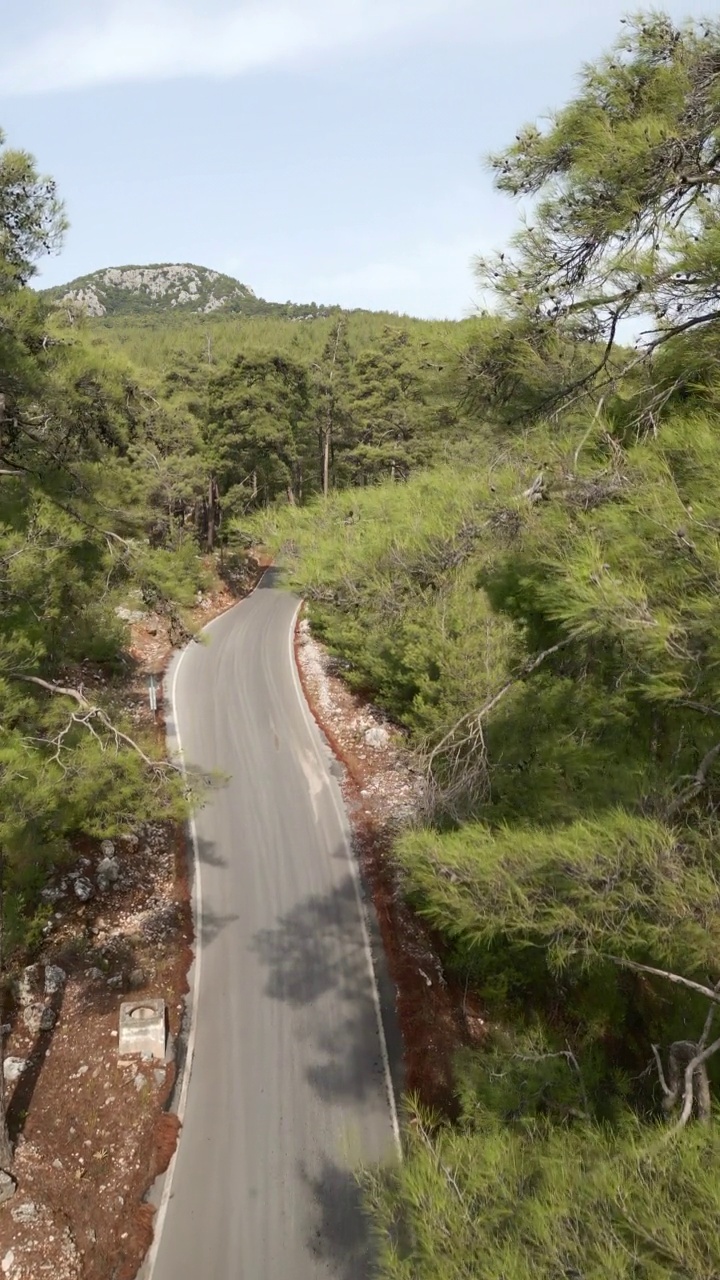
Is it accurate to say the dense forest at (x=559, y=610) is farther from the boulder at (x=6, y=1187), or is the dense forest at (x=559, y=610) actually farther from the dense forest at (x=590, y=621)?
the boulder at (x=6, y=1187)

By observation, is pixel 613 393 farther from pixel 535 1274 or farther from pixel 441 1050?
pixel 441 1050

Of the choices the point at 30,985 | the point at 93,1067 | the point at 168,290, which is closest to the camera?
the point at 93,1067

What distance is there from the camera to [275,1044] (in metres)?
9.02

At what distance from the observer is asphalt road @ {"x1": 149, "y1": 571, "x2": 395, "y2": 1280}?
22.5ft

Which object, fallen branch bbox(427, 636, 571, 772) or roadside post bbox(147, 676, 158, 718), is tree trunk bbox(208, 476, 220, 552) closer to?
roadside post bbox(147, 676, 158, 718)

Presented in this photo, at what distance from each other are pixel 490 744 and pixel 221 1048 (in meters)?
5.83

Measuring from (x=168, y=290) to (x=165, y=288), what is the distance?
195 centimetres

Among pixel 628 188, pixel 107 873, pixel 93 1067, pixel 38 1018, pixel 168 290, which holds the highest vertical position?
pixel 168 290

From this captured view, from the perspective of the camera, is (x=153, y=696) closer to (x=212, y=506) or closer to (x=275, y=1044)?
(x=275, y=1044)

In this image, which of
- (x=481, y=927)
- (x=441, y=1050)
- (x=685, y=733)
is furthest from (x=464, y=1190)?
(x=441, y=1050)

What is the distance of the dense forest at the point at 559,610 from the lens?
9.43 feet

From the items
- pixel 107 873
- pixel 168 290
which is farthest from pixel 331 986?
pixel 168 290

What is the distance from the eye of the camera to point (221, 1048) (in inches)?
353

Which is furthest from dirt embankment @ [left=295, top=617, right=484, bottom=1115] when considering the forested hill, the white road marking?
the forested hill
